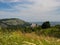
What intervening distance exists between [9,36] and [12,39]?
1.41 feet

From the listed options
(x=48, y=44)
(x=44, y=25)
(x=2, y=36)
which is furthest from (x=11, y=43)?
(x=44, y=25)

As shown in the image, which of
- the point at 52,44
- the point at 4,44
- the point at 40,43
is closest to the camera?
the point at 4,44

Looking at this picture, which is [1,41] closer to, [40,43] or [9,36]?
[9,36]

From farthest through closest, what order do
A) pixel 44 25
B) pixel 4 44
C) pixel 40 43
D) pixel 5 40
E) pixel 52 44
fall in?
pixel 44 25 < pixel 52 44 < pixel 40 43 < pixel 5 40 < pixel 4 44

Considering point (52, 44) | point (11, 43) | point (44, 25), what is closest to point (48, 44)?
point (52, 44)

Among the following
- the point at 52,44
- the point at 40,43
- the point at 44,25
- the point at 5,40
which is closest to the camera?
the point at 5,40

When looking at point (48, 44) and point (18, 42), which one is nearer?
point (18, 42)

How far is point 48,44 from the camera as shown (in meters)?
12.0

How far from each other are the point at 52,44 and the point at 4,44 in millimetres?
3557

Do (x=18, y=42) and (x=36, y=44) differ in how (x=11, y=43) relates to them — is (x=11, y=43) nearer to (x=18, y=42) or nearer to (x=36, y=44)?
(x=18, y=42)

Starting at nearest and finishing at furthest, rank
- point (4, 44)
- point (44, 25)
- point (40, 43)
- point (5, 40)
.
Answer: point (4, 44) < point (5, 40) < point (40, 43) < point (44, 25)

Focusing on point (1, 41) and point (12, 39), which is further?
point (12, 39)

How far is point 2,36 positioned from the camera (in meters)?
11.2

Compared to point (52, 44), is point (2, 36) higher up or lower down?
higher up
